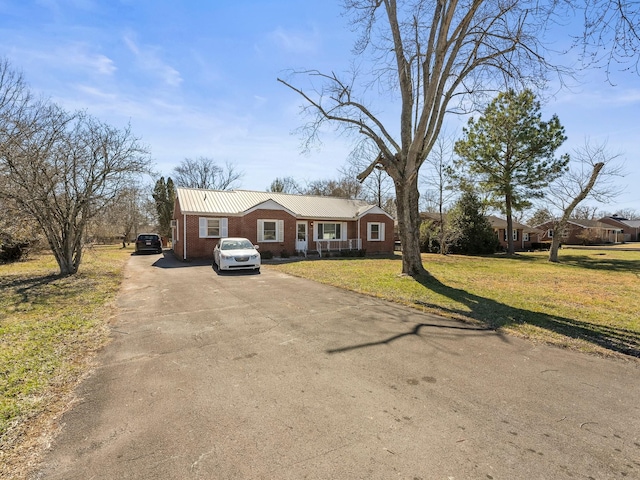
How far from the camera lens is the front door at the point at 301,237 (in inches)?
884

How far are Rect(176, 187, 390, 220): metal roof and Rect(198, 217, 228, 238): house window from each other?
526 millimetres

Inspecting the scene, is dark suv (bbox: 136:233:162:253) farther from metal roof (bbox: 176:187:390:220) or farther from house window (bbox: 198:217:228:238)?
house window (bbox: 198:217:228:238)

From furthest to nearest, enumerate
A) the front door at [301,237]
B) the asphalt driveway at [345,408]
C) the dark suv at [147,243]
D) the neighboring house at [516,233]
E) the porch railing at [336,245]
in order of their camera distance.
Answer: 1. the neighboring house at [516,233]
2. the dark suv at [147,243]
3. the porch railing at [336,245]
4. the front door at [301,237]
5. the asphalt driveway at [345,408]

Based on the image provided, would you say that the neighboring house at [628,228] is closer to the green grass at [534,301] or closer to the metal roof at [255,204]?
the metal roof at [255,204]

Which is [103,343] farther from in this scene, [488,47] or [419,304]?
[488,47]

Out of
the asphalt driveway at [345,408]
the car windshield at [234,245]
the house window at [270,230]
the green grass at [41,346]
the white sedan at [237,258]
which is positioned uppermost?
the house window at [270,230]

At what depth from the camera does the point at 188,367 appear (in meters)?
4.15

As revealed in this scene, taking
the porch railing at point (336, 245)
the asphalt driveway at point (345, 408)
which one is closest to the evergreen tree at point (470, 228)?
the porch railing at point (336, 245)

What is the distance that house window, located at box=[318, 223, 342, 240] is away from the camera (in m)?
23.7

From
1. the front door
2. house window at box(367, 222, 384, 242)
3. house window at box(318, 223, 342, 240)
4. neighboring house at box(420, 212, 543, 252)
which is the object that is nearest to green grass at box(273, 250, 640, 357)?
the front door

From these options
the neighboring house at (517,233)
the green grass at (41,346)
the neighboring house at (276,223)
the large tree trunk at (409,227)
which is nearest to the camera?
the green grass at (41,346)

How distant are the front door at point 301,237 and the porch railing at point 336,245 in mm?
930

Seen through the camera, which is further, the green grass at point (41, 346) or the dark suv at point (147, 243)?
the dark suv at point (147, 243)

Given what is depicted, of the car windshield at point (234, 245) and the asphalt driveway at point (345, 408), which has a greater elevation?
the car windshield at point (234, 245)
